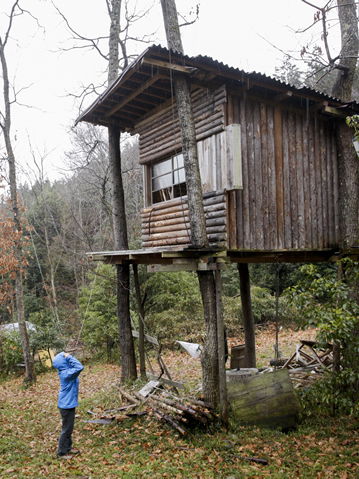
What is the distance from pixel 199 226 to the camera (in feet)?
24.3

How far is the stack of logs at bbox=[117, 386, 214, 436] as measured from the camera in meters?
6.93

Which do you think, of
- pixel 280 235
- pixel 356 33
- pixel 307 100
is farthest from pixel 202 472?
pixel 356 33

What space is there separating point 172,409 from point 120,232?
5.10m

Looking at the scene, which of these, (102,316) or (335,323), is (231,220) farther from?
(102,316)

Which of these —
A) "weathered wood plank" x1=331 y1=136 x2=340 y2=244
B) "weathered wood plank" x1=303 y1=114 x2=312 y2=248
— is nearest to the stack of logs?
"weathered wood plank" x1=303 y1=114 x2=312 y2=248

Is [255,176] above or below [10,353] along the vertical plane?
above

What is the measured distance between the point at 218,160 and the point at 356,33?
4923 millimetres

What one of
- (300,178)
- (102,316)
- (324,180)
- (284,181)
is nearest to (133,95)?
(284,181)

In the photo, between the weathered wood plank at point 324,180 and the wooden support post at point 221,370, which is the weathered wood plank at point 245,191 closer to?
Result: the wooden support post at point 221,370

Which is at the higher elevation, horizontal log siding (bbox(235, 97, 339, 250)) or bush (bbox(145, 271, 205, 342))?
horizontal log siding (bbox(235, 97, 339, 250))

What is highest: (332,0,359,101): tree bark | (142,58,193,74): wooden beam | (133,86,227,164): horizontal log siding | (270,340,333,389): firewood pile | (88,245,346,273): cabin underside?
(332,0,359,101): tree bark

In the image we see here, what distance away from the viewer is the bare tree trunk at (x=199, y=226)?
291 inches

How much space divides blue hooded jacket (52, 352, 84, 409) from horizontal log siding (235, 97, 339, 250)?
12.9 ft

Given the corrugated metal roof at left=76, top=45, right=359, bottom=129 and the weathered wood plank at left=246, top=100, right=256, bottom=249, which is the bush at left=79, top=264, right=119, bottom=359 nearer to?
the corrugated metal roof at left=76, top=45, right=359, bottom=129
